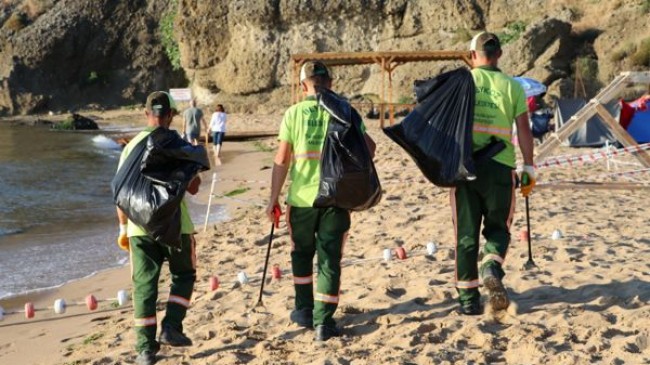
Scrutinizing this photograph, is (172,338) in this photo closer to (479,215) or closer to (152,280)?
(152,280)

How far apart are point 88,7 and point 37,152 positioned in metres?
25.5

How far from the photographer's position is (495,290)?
4281mm

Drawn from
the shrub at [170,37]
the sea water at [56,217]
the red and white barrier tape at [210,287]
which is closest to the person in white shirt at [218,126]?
the sea water at [56,217]

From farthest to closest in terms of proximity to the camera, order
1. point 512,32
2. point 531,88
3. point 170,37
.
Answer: point 170,37 → point 512,32 → point 531,88

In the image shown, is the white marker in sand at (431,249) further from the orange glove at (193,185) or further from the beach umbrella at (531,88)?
the beach umbrella at (531,88)

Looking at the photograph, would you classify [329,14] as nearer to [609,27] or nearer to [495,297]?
[609,27]

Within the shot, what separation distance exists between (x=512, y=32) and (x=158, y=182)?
27903 mm

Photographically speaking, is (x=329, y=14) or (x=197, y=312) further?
(x=329, y=14)

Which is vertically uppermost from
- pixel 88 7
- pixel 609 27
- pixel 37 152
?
pixel 88 7

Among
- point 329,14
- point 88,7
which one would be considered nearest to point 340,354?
point 329,14

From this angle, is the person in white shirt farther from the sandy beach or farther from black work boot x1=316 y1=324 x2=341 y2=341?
black work boot x1=316 y1=324 x2=341 y2=341

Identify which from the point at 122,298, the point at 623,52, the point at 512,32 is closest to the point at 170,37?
the point at 512,32

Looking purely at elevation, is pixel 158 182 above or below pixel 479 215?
above

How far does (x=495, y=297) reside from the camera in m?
4.29
